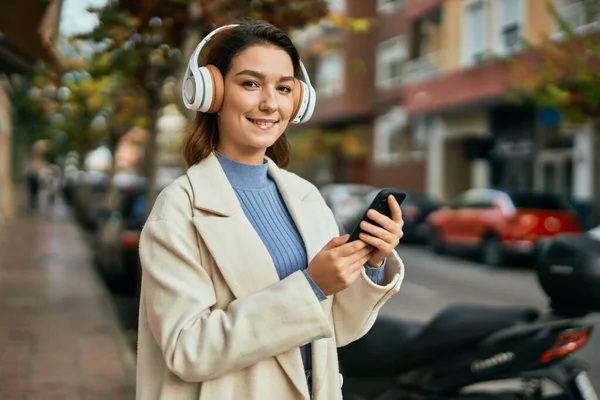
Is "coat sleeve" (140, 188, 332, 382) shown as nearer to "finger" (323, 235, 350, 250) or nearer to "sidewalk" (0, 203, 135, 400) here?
"finger" (323, 235, 350, 250)

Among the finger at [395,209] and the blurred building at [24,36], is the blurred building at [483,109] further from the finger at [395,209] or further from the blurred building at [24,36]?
the finger at [395,209]

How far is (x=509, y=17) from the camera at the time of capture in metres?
25.6

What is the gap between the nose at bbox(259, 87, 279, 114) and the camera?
2.19m

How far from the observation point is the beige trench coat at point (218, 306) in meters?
2.01

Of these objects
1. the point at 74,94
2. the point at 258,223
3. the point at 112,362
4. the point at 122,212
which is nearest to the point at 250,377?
the point at 258,223

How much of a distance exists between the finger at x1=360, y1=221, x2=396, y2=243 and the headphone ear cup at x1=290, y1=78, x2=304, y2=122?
42 cm

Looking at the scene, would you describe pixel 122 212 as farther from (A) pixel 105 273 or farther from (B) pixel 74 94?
(B) pixel 74 94

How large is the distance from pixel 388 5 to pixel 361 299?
3529 cm

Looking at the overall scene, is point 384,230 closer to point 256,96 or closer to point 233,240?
point 233,240

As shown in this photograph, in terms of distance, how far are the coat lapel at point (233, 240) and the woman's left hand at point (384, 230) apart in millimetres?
221

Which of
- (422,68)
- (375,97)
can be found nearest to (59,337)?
(422,68)

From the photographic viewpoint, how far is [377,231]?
204 centimetres

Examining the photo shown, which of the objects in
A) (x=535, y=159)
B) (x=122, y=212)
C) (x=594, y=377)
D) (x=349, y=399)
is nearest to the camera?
(x=349, y=399)

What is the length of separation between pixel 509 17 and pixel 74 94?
1399cm
